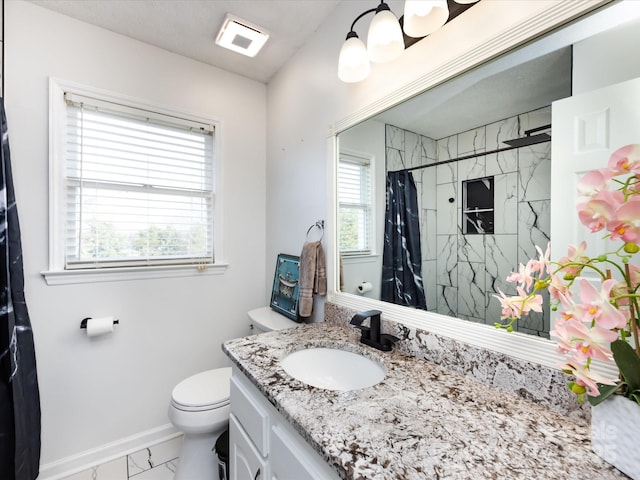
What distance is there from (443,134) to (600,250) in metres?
0.57

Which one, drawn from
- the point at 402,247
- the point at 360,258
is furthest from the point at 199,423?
the point at 402,247

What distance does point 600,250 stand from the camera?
656 millimetres

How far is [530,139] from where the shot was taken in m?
0.78

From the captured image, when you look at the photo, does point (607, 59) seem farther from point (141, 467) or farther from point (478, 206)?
point (141, 467)

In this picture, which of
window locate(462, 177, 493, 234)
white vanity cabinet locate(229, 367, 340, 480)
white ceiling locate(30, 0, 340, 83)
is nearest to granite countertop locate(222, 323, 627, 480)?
white vanity cabinet locate(229, 367, 340, 480)

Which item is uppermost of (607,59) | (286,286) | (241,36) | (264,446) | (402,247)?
(241,36)

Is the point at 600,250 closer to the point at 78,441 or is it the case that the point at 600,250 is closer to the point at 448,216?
the point at 448,216

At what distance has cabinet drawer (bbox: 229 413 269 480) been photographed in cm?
90

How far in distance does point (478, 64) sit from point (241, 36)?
54.4 inches

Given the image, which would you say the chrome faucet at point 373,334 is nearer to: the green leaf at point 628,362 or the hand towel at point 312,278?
the hand towel at point 312,278

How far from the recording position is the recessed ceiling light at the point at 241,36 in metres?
1.56

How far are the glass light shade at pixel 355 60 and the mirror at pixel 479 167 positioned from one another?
0.19 m

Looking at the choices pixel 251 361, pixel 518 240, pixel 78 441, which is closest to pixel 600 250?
pixel 518 240

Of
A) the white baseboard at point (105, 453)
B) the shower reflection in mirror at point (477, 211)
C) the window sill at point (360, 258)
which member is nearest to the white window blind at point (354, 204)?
the window sill at point (360, 258)
